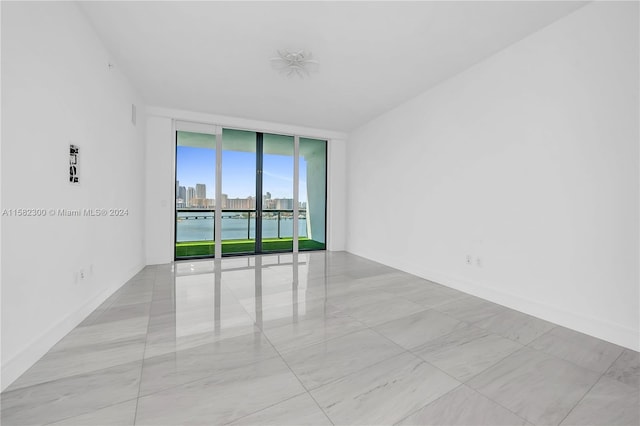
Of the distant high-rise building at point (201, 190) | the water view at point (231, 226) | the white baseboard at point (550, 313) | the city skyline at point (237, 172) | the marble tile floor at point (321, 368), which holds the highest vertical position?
the city skyline at point (237, 172)

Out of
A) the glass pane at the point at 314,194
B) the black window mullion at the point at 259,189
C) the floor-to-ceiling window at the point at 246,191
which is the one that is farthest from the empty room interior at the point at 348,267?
the glass pane at the point at 314,194

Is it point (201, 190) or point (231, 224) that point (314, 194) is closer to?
point (231, 224)

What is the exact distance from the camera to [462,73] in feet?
11.1

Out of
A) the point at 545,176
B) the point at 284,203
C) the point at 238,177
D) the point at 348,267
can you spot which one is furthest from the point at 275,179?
the point at 545,176

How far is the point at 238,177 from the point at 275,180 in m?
0.78

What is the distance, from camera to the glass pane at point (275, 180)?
229 inches

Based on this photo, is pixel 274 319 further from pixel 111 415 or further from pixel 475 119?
pixel 475 119

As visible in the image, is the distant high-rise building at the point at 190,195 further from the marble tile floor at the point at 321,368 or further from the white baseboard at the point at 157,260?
the marble tile floor at the point at 321,368

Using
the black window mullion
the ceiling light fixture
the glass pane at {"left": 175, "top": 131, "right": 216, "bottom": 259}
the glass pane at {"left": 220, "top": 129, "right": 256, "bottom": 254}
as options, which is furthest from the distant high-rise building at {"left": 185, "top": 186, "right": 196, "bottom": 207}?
the ceiling light fixture

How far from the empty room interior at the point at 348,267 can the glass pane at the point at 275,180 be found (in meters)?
1.38

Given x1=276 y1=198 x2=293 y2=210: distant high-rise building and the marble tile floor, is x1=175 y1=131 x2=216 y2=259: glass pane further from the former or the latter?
the marble tile floor

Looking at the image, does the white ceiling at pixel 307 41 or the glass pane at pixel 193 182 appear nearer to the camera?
the white ceiling at pixel 307 41

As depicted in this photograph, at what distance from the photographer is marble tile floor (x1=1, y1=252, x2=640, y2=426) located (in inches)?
53.7

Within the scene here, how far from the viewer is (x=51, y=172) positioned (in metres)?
1.97
